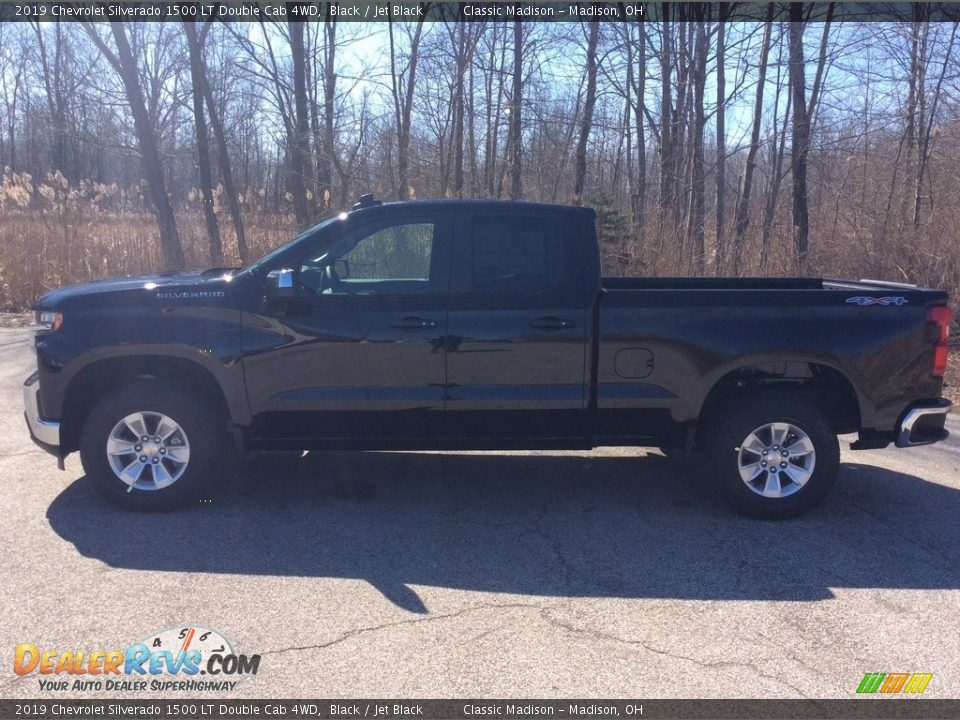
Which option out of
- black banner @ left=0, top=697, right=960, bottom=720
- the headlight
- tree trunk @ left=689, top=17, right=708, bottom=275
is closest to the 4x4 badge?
black banner @ left=0, top=697, right=960, bottom=720

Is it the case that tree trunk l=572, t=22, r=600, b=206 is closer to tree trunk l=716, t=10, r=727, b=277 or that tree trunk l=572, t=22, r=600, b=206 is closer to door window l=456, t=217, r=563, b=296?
tree trunk l=716, t=10, r=727, b=277

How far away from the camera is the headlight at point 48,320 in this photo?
5488mm

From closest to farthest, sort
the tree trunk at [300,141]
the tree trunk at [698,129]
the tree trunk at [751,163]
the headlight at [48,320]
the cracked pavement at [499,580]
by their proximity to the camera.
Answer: the cracked pavement at [499,580] < the headlight at [48,320] < the tree trunk at [751,163] < the tree trunk at [698,129] < the tree trunk at [300,141]

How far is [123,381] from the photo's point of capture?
5.72 meters

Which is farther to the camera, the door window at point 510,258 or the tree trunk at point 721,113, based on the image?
the tree trunk at point 721,113

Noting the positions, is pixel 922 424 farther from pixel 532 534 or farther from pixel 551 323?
pixel 532 534

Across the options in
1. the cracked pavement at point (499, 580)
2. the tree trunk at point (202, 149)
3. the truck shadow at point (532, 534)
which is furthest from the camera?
the tree trunk at point (202, 149)

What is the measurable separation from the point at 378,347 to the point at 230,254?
11.9 meters

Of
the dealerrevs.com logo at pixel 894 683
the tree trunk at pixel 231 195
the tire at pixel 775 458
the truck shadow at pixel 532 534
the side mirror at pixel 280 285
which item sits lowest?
the dealerrevs.com logo at pixel 894 683

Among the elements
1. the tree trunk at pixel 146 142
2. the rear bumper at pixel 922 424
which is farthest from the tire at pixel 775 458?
the tree trunk at pixel 146 142

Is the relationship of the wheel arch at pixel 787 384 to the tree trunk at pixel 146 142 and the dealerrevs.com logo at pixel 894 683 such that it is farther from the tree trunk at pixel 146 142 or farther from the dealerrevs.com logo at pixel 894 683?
the tree trunk at pixel 146 142

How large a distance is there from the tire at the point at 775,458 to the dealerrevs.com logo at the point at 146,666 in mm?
3316

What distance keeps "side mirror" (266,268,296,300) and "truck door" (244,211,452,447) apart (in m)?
0.11

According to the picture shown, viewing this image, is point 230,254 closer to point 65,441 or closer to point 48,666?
point 65,441
